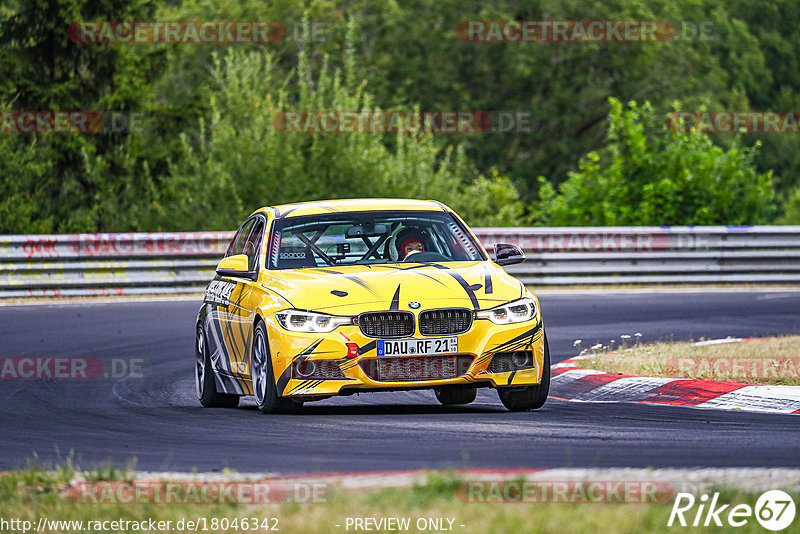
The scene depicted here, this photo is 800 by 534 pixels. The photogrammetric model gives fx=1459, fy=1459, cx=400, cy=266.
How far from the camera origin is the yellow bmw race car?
9.43 m

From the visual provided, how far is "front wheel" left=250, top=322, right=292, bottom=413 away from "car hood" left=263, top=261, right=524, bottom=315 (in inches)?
14.2

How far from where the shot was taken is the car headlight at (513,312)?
961cm

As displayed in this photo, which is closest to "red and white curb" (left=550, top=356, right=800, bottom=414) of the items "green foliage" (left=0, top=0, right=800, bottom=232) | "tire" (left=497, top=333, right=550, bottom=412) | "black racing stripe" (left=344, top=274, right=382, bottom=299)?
"tire" (left=497, top=333, right=550, bottom=412)

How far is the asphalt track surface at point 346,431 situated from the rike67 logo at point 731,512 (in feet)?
4.08

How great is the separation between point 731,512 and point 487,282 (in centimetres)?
455

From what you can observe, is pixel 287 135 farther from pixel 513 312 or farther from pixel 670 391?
pixel 513 312

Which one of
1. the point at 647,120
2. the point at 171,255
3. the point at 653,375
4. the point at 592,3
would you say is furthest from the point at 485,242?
the point at 592,3

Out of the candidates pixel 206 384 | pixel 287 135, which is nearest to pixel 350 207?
pixel 206 384

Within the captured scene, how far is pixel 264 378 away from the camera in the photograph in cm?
988

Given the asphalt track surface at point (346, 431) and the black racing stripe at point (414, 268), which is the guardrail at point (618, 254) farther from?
the black racing stripe at point (414, 268)

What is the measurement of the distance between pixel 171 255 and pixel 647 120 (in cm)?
1133

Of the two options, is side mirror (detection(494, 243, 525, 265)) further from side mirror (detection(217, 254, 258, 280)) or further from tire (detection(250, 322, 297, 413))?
tire (detection(250, 322, 297, 413))

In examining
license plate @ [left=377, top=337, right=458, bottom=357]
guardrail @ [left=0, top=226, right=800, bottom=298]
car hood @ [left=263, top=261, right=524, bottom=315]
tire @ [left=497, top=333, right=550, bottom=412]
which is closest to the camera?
license plate @ [left=377, top=337, right=458, bottom=357]

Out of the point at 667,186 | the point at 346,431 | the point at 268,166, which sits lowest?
the point at 667,186
